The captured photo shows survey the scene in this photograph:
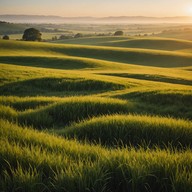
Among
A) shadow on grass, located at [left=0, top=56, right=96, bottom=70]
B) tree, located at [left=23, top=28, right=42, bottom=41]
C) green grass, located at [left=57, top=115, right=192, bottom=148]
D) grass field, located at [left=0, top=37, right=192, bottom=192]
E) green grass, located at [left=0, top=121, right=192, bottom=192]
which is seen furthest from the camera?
tree, located at [left=23, top=28, right=42, bottom=41]

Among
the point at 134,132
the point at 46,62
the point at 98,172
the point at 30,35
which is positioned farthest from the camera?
the point at 30,35

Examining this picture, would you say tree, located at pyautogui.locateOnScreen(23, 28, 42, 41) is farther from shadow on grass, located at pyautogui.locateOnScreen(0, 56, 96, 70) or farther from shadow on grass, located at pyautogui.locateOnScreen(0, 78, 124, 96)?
shadow on grass, located at pyautogui.locateOnScreen(0, 78, 124, 96)

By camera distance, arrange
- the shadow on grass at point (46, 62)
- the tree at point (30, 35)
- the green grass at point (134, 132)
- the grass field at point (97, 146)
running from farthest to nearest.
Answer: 1. the tree at point (30, 35)
2. the shadow on grass at point (46, 62)
3. the green grass at point (134, 132)
4. the grass field at point (97, 146)

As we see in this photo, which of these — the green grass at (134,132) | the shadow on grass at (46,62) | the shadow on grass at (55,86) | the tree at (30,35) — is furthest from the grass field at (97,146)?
the tree at (30,35)

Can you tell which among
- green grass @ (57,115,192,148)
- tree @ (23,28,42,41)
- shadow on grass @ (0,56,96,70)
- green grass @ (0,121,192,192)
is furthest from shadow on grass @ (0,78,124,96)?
tree @ (23,28,42,41)

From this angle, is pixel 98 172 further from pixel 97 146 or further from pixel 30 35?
pixel 30 35

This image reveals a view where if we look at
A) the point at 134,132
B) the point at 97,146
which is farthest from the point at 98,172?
the point at 134,132

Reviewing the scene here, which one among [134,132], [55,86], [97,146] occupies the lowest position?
[55,86]

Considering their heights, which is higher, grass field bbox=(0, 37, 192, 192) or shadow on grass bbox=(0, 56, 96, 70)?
grass field bbox=(0, 37, 192, 192)

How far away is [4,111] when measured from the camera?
10.1 m

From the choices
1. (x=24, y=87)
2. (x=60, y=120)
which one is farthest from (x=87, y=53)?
(x=60, y=120)

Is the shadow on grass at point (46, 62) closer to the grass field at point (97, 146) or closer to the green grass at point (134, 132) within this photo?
the grass field at point (97, 146)

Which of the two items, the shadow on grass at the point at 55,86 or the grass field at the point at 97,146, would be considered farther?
the shadow on grass at the point at 55,86

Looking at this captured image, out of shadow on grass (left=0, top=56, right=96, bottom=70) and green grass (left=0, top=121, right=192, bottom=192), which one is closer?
green grass (left=0, top=121, right=192, bottom=192)
